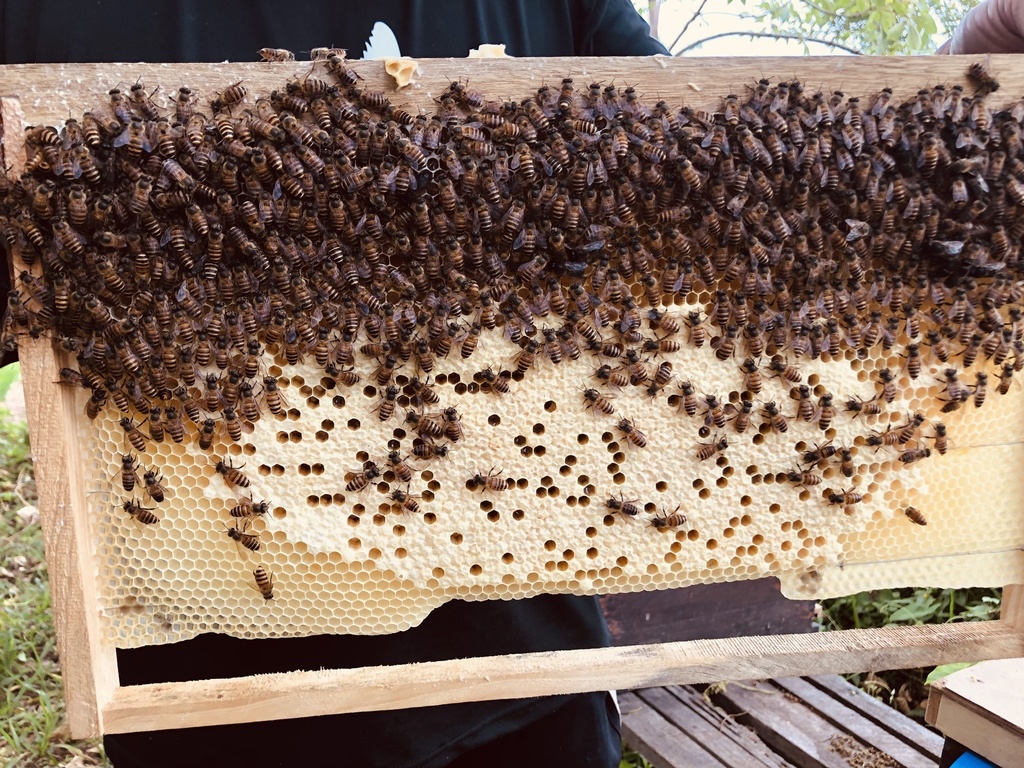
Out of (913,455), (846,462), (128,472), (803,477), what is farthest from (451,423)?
(913,455)

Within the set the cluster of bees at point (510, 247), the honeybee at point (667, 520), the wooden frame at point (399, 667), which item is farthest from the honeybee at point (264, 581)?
the honeybee at point (667, 520)

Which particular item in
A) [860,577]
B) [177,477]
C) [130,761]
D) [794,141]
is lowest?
[130,761]

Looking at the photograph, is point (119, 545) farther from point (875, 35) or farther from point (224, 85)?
point (875, 35)

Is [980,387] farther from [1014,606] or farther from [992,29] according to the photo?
[992,29]

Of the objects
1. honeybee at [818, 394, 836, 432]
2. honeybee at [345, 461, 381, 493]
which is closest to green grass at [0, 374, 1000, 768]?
honeybee at [818, 394, 836, 432]

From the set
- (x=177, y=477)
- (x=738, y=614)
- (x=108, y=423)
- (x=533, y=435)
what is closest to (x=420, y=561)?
(x=533, y=435)

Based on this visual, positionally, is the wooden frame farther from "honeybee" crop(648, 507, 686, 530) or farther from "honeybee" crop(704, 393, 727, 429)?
"honeybee" crop(704, 393, 727, 429)
